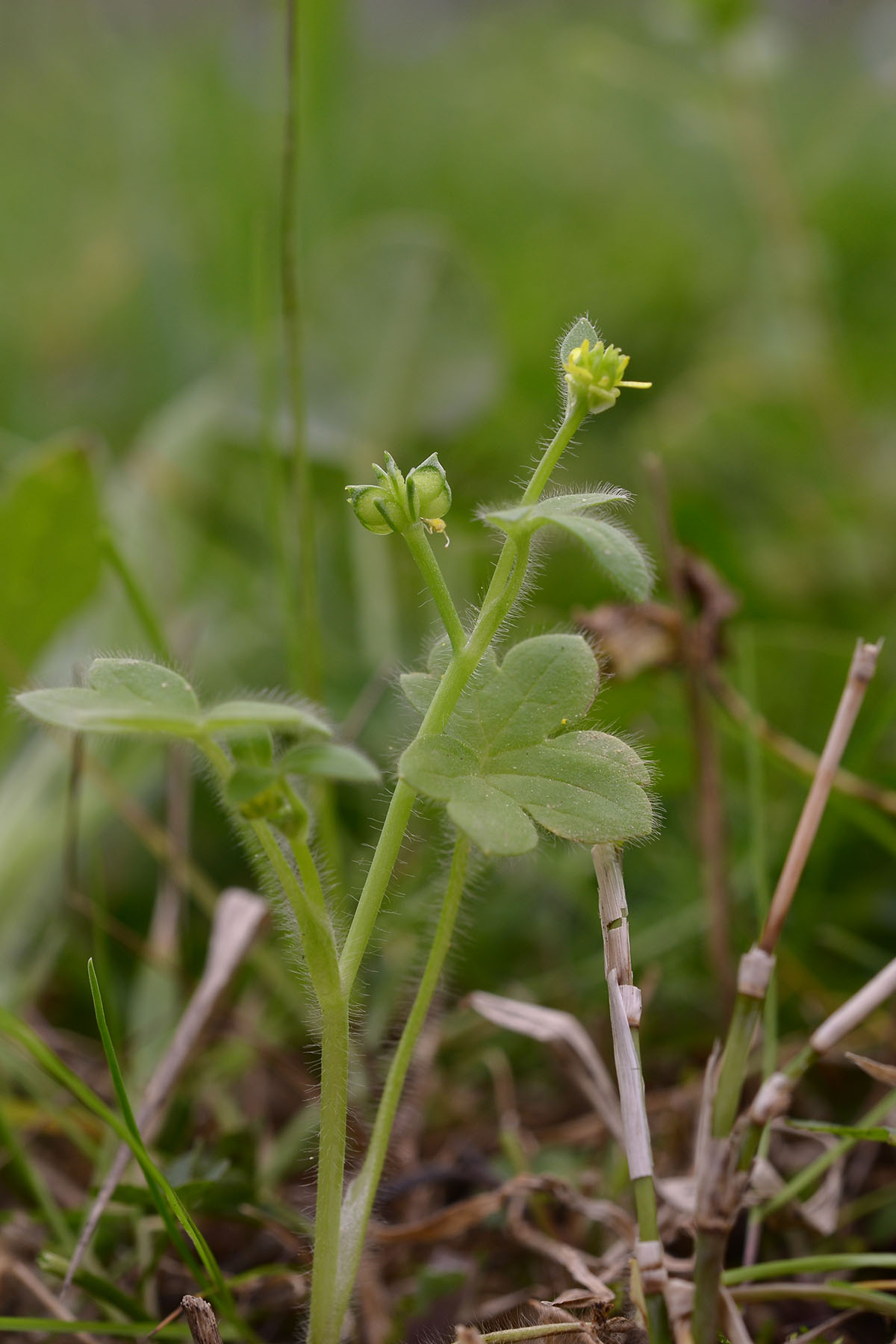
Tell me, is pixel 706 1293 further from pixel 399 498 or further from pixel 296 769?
pixel 399 498

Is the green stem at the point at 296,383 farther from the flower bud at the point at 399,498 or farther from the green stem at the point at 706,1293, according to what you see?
the green stem at the point at 706,1293

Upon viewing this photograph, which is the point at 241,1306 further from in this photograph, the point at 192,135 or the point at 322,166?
the point at 192,135

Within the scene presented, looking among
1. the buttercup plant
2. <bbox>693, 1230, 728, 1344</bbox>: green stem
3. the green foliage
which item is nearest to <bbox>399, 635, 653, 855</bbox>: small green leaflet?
the buttercup plant

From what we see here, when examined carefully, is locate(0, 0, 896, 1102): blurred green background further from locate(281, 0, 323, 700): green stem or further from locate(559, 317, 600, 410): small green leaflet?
locate(559, 317, 600, 410): small green leaflet

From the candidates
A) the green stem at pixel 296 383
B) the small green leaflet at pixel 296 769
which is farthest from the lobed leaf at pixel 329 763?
the green stem at pixel 296 383

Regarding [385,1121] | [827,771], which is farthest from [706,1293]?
[827,771]

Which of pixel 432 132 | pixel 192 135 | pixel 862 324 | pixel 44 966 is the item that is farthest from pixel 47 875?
pixel 432 132

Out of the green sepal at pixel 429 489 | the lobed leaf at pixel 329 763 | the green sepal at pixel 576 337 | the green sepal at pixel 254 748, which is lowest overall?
the green sepal at pixel 254 748
